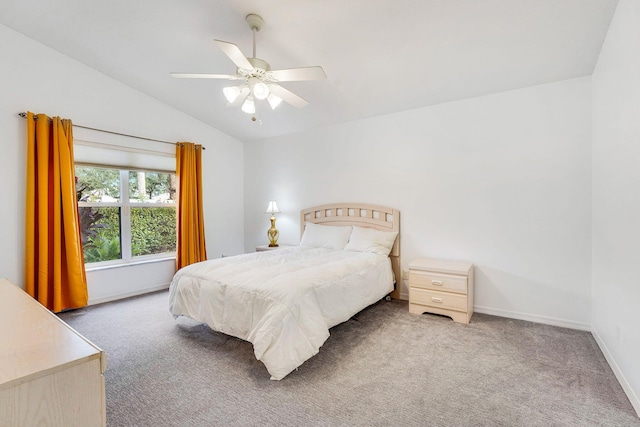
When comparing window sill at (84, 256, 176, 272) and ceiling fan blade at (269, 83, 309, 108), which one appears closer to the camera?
ceiling fan blade at (269, 83, 309, 108)

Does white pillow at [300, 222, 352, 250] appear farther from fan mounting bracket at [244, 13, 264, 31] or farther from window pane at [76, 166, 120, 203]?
window pane at [76, 166, 120, 203]

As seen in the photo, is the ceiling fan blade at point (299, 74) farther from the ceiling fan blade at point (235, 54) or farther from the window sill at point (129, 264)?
the window sill at point (129, 264)

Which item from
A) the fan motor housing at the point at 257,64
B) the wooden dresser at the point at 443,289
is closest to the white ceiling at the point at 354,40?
the fan motor housing at the point at 257,64

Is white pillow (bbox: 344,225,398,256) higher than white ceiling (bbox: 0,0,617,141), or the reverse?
white ceiling (bbox: 0,0,617,141)

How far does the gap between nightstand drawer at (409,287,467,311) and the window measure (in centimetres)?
365

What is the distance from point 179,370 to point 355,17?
9.89 feet

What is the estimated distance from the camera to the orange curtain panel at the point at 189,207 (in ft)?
14.8

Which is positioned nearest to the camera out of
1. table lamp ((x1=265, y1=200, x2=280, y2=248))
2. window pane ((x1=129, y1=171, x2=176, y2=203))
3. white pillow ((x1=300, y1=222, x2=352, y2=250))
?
white pillow ((x1=300, y1=222, x2=352, y2=250))

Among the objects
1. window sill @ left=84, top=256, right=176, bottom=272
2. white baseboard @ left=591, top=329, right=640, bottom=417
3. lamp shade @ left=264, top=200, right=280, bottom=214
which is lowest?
white baseboard @ left=591, top=329, right=640, bottom=417

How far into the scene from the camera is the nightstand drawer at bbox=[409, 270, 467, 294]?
121 inches

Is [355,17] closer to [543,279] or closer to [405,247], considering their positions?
[405,247]

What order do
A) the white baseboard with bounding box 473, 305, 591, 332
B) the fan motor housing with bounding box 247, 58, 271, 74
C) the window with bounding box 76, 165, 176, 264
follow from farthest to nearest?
the window with bounding box 76, 165, 176, 264 → the white baseboard with bounding box 473, 305, 591, 332 → the fan motor housing with bounding box 247, 58, 271, 74

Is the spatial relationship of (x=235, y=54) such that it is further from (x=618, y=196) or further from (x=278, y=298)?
(x=618, y=196)

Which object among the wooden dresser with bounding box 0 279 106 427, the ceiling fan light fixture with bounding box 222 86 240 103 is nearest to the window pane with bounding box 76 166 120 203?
the ceiling fan light fixture with bounding box 222 86 240 103
